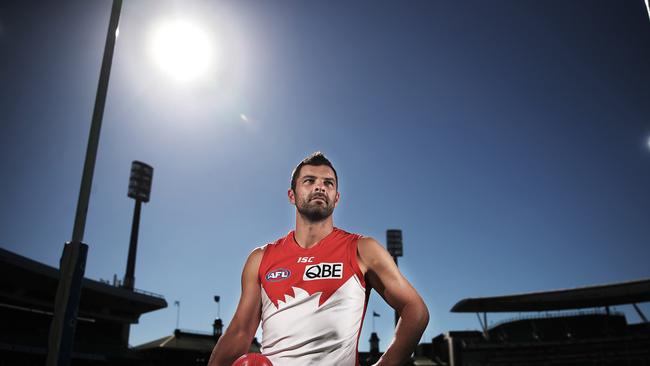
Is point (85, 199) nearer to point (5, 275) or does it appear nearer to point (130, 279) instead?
point (5, 275)

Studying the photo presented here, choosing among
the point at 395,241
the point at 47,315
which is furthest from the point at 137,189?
the point at 395,241

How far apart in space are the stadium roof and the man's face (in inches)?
1664

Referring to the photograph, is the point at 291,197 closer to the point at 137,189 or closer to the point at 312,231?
the point at 312,231

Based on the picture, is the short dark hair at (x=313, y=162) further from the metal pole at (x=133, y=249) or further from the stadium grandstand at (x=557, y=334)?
the metal pole at (x=133, y=249)

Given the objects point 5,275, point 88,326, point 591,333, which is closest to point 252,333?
point 5,275

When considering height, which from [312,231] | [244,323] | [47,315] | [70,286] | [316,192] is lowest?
[244,323]

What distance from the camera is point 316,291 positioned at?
2840 millimetres

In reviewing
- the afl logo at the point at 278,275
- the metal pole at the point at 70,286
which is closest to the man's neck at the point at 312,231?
the afl logo at the point at 278,275

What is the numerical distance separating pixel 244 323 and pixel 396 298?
1032 millimetres

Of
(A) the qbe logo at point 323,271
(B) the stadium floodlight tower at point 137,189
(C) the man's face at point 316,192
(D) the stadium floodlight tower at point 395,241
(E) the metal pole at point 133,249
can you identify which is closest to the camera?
(A) the qbe logo at point 323,271

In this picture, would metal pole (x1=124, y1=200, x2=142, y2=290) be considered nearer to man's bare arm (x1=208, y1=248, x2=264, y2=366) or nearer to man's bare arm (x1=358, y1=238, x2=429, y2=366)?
man's bare arm (x1=208, y1=248, x2=264, y2=366)

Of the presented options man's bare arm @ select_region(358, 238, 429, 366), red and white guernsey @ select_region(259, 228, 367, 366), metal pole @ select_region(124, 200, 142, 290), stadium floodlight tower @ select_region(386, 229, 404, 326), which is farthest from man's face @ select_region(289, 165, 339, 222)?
stadium floodlight tower @ select_region(386, 229, 404, 326)

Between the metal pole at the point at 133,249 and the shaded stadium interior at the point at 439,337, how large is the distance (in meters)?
5.61

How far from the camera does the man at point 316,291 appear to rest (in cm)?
268
